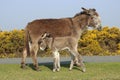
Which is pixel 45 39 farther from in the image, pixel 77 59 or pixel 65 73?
pixel 65 73

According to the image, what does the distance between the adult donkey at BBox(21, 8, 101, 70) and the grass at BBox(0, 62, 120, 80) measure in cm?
95

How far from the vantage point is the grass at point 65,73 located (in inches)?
580

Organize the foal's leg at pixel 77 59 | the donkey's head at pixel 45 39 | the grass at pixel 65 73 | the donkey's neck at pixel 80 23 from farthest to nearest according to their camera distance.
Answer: the donkey's neck at pixel 80 23, the donkey's head at pixel 45 39, the foal's leg at pixel 77 59, the grass at pixel 65 73

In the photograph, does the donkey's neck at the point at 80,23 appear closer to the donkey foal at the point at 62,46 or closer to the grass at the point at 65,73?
the donkey foal at the point at 62,46

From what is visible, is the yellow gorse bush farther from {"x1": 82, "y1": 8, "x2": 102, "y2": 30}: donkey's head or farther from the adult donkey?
{"x1": 82, "y1": 8, "x2": 102, "y2": 30}: donkey's head

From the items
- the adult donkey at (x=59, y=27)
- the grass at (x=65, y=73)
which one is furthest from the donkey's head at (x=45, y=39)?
the grass at (x=65, y=73)

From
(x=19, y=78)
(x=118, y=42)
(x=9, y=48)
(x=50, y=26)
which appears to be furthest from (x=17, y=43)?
(x=19, y=78)

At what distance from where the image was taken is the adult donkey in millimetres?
17266

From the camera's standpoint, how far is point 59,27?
1744cm

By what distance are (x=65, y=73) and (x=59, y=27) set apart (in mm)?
2249

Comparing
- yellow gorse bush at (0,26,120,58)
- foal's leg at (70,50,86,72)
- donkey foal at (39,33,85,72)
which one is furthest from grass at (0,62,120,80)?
yellow gorse bush at (0,26,120,58)

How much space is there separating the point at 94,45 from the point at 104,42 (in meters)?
1.70

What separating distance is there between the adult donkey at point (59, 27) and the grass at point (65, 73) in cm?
95

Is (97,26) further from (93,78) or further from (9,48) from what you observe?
(9,48)
